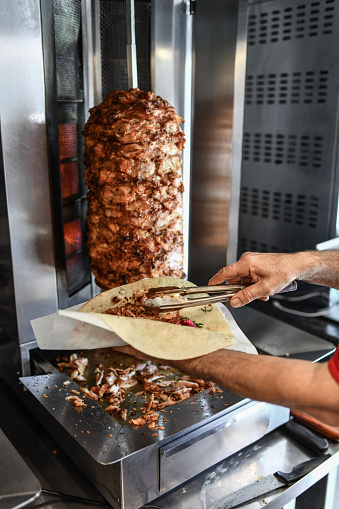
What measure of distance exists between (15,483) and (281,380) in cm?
61

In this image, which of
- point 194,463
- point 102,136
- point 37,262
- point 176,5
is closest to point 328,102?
point 176,5

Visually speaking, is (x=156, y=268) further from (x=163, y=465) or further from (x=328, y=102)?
(x=328, y=102)

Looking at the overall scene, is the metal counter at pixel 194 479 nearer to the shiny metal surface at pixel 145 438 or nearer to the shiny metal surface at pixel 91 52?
the shiny metal surface at pixel 145 438

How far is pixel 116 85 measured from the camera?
1.67 meters

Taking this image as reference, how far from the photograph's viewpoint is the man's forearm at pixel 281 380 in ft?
3.14

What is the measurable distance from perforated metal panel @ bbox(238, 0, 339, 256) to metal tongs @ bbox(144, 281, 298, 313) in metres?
1.05

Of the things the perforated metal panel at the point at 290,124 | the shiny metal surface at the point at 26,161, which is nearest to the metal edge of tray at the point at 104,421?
the shiny metal surface at the point at 26,161

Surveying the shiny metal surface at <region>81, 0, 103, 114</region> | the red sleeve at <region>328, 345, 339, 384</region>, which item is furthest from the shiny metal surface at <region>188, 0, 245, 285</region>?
the red sleeve at <region>328, 345, 339, 384</region>

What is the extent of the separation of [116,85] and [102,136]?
0.33 metres

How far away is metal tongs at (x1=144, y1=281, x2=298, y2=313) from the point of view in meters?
1.25

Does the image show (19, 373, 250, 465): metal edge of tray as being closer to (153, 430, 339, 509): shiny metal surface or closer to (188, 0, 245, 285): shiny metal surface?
(153, 430, 339, 509): shiny metal surface

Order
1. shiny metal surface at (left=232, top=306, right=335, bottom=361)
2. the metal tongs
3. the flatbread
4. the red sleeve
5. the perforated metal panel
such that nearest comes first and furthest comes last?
the red sleeve < the flatbread < the metal tongs < shiny metal surface at (left=232, top=306, right=335, bottom=361) < the perforated metal panel

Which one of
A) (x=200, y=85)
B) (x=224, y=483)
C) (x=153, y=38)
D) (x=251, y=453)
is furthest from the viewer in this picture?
(x=200, y=85)

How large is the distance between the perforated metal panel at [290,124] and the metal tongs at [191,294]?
41.4 inches
